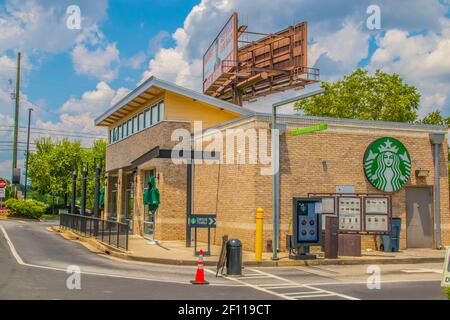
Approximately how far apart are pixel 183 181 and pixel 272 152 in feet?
23.0

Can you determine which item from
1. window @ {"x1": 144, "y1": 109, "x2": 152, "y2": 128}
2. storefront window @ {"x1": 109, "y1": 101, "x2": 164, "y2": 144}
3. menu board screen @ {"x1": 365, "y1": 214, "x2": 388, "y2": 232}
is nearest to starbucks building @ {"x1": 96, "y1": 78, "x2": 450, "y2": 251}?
menu board screen @ {"x1": 365, "y1": 214, "x2": 388, "y2": 232}

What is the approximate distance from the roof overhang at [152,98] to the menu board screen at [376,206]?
8.71 metres

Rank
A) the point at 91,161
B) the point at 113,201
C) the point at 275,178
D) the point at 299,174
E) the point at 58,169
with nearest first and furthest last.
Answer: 1. the point at 275,178
2. the point at 299,174
3. the point at 113,201
4. the point at 58,169
5. the point at 91,161

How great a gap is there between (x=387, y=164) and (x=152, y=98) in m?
13.2

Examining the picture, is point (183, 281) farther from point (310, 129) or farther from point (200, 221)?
point (310, 129)

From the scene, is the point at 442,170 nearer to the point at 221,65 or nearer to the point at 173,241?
the point at 173,241

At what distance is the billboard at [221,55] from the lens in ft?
115

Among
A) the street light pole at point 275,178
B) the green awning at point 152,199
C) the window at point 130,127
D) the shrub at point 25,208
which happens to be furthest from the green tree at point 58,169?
the street light pole at point 275,178

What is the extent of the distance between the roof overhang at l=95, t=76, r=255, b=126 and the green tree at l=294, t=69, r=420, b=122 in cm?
2121

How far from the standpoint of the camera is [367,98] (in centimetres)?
4922

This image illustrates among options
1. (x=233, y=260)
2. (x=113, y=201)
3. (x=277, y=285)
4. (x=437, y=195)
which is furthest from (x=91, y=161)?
(x=277, y=285)

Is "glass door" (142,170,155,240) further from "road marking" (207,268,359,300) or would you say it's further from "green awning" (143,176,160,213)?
"road marking" (207,268,359,300)

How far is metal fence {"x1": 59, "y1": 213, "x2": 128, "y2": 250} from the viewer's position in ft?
67.9
